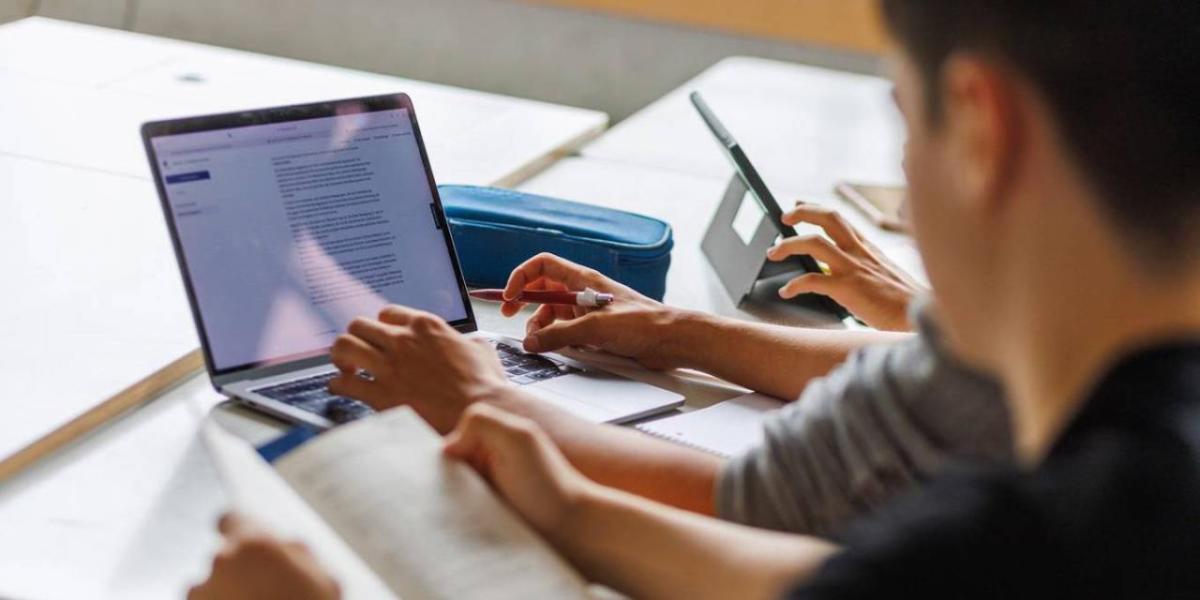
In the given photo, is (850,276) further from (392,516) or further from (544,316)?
(392,516)

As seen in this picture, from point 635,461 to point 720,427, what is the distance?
0.16 metres

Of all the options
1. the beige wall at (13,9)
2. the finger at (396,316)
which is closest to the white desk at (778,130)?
the finger at (396,316)

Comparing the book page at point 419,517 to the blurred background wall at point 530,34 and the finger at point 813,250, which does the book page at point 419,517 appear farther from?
the blurred background wall at point 530,34

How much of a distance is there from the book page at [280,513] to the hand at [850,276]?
2.36 ft

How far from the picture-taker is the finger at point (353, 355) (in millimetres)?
1116

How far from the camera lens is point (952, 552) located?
2.07 feet

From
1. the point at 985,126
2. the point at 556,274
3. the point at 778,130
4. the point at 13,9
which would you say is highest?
the point at 985,126

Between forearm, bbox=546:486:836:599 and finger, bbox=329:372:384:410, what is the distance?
0.78 ft

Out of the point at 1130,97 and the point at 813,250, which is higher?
the point at 1130,97

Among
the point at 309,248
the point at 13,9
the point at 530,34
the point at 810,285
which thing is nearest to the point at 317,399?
the point at 309,248

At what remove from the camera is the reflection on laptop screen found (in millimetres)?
1128

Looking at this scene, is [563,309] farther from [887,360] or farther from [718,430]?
[887,360]

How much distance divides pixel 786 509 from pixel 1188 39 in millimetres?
421

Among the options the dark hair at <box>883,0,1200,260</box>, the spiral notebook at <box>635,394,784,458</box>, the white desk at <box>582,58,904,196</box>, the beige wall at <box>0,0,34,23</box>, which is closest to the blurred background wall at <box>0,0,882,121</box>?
the beige wall at <box>0,0,34,23</box>
